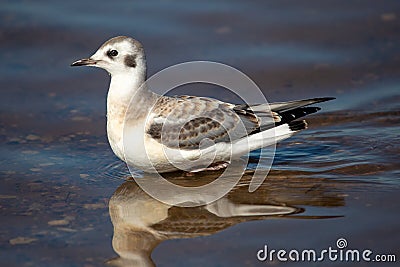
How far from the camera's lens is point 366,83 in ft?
31.8

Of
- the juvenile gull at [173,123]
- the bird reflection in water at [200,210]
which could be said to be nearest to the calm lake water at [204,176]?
the bird reflection in water at [200,210]

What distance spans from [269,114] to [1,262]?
9.67 feet

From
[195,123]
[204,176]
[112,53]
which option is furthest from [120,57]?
[204,176]

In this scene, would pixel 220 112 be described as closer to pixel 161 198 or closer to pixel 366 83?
pixel 161 198

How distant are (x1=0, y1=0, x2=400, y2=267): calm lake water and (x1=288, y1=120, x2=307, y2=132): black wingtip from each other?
14.3 inches

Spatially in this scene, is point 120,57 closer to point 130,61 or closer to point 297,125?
point 130,61

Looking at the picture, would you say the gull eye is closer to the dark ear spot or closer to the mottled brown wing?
the dark ear spot

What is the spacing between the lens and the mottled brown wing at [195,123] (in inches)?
293

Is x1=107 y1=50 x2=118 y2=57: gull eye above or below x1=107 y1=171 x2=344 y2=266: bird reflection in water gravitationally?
above

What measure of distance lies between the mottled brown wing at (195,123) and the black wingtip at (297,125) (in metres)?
0.33

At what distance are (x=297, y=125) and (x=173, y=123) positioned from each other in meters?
1.21

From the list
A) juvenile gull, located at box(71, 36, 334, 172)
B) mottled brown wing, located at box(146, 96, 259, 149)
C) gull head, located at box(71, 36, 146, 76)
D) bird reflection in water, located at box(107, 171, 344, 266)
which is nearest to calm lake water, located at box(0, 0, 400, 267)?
bird reflection in water, located at box(107, 171, 344, 266)

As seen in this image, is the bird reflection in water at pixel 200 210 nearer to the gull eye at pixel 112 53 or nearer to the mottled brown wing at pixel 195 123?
the mottled brown wing at pixel 195 123

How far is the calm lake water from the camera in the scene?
258 inches
